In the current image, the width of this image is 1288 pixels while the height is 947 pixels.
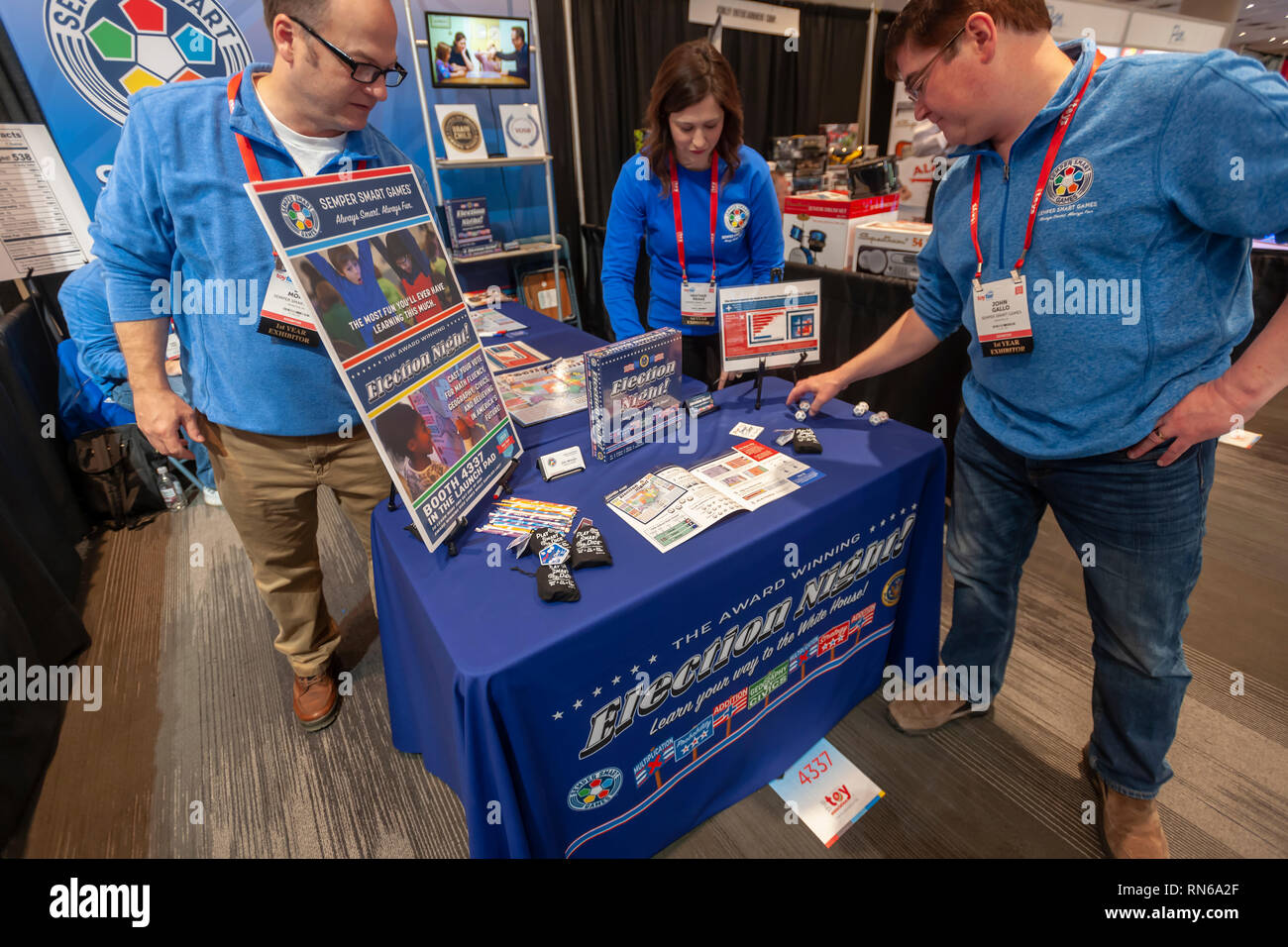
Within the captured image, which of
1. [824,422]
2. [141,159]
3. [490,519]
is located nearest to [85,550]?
[141,159]

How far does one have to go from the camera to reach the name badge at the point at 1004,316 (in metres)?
1.05

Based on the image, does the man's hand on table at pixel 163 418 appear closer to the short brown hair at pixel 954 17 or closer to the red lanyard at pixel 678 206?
the red lanyard at pixel 678 206

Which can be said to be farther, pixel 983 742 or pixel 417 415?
pixel 983 742

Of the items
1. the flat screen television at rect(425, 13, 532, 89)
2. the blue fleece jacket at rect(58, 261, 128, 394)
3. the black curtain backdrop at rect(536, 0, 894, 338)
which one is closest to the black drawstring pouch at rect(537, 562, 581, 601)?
the blue fleece jacket at rect(58, 261, 128, 394)

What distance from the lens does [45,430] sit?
2.54 meters

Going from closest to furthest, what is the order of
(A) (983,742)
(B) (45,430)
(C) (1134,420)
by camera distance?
(C) (1134,420), (A) (983,742), (B) (45,430)

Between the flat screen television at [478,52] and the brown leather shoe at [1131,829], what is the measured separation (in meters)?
4.20

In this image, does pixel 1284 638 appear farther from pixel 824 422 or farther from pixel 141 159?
pixel 141 159

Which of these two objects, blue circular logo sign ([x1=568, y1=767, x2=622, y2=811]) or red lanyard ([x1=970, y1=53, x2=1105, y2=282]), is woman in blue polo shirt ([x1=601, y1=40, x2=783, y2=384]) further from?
blue circular logo sign ([x1=568, y1=767, x2=622, y2=811])

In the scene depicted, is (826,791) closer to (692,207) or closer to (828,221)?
(692,207)

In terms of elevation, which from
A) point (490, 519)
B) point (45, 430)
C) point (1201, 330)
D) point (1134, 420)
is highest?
point (1201, 330)

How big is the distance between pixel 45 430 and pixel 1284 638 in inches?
187

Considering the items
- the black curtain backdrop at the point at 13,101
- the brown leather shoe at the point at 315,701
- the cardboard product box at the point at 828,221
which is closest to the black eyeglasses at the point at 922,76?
the brown leather shoe at the point at 315,701

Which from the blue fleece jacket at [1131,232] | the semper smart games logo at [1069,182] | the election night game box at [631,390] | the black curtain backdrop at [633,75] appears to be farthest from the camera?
the black curtain backdrop at [633,75]
